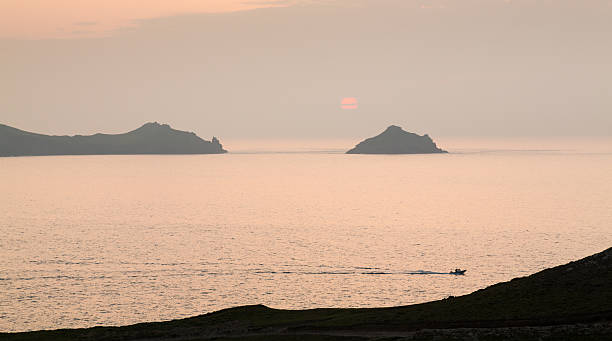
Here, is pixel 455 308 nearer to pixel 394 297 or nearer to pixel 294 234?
pixel 394 297

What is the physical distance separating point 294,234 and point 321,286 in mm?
60929

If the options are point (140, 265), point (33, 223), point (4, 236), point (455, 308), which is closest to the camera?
point (455, 308)

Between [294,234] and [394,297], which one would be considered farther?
[294,234]

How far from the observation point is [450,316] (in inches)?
2429

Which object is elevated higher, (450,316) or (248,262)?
(450,316)

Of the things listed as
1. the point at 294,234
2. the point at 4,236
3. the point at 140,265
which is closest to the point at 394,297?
the point at 140,265

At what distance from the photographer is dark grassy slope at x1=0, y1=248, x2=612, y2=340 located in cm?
5797

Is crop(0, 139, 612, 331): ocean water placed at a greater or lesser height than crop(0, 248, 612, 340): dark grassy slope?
lesser

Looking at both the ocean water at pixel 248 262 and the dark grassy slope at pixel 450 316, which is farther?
the ocean water at pixel 248 262

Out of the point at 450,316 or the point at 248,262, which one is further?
the point at 248,262

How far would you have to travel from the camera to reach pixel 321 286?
114 m

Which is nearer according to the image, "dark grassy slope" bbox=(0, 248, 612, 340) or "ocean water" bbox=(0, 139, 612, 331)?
"dark grassy slope" bbox=(0, 248, 612, 340)

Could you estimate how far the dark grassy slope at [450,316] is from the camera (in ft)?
190

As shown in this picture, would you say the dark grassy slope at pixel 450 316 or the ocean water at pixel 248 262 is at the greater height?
the dark grassy slope at pixel 450 316
